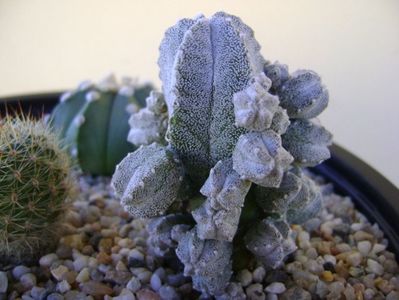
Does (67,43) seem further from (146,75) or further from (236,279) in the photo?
(236,279)

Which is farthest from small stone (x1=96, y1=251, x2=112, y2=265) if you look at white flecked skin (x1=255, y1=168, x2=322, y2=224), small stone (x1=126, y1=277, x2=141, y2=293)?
white flecked skin (x1=255, y1=168, x2=322, y2=224)

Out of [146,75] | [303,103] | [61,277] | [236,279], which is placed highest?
[303,103]

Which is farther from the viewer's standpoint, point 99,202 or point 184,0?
point 99,202

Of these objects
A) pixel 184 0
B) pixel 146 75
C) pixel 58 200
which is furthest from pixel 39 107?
pixel 184 0

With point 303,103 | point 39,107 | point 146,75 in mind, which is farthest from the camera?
point 39,107

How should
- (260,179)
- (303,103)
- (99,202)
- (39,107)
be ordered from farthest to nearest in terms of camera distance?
(39,107) → (99,202) → (303,103) → (260,179)

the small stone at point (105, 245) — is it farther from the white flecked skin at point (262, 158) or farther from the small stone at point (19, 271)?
the white flecked skin at point (262, 158)

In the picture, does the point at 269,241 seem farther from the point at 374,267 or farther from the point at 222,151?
the point at 374,267
